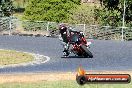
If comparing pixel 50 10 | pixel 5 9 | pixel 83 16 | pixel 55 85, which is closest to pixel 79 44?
pixel 55 85

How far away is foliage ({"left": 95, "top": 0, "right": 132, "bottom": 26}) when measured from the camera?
38375 millimetres

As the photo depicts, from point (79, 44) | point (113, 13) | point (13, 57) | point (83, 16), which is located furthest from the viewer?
point (83, 16)

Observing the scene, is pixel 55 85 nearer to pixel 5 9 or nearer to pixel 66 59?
pixel 66 59

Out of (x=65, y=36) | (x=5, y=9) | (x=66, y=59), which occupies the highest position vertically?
(x=65, y=36)

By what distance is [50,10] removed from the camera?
4184 centimetres

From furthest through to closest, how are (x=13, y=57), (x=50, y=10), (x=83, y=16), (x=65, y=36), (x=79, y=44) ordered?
(x=50, y=10)
(x=83, y=16)
(x=65, y=36)
(x=79, y=44)
(x=13, y=57)

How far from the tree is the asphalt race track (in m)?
5.71

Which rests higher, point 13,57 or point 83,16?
point 13,57

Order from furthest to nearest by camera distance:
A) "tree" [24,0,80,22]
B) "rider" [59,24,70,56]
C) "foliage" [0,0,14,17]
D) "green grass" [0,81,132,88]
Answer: "foliage" [0,0,14,17]
"tree" [24,0,80,22]
"rider" [59,24,70,56]
"green grass" [0,81,132,88]

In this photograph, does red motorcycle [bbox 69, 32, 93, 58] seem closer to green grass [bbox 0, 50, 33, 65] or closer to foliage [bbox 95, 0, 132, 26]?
green grass [bbox 0, 50, 33, 65]

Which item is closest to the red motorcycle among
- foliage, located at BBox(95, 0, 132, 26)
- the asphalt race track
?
the asphalt race track

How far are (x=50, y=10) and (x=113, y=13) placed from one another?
5930mm

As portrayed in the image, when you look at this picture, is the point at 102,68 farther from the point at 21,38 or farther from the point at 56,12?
the point at 56,12

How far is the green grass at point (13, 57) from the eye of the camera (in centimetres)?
2189
